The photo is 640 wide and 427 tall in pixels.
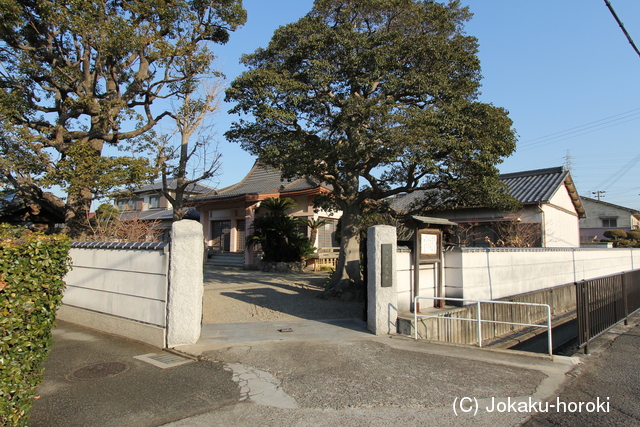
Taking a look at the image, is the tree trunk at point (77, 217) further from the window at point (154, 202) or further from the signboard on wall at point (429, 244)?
the window at point (154, 202)

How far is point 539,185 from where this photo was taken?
2003cm

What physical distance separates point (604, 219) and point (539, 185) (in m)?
26.8

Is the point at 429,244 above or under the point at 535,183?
under

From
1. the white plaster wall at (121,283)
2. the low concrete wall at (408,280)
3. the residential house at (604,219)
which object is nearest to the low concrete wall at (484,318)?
the low concrete wall at (408,280)

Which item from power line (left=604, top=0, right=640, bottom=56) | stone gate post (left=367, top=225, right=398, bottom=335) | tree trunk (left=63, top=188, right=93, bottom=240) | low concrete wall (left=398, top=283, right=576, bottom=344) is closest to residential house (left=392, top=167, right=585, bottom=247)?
low concrete wall (left=398, top=283, right=576, bottom=344)

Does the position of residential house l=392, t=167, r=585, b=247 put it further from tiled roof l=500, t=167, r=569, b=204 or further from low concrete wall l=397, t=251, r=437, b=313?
low concrete wall l=397, t=251, r=437, b=313

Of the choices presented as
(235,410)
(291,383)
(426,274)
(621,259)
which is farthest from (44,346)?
(621,259)

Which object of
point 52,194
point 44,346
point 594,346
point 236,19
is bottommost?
point 594,346

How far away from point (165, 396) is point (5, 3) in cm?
1269

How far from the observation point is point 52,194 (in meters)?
14.9

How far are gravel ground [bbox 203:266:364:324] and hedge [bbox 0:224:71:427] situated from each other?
540 cm

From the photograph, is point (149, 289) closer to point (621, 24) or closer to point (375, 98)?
point (375, 98)

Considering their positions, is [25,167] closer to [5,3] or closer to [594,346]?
[5,3]

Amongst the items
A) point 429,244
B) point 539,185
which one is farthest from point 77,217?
point 539,185
